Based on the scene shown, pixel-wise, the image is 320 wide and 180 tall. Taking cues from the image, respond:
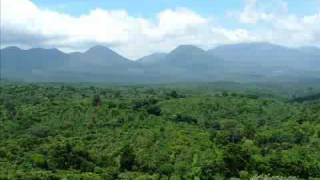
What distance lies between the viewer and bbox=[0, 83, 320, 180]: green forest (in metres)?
58.7

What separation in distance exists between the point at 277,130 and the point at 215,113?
80.4ft

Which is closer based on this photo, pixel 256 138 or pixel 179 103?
pixel 256 138

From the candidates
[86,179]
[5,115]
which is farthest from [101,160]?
[5,115]

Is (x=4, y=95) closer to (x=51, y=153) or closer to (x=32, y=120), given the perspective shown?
(x=32, y=120)

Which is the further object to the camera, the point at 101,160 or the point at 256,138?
the point at 256,138

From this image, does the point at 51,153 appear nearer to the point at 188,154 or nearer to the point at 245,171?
the point at 188,154

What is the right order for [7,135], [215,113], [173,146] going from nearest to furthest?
[173,146]
[7,135]
[215,113]

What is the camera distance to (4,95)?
118 meters

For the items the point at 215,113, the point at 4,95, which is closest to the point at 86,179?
the point at 215,113

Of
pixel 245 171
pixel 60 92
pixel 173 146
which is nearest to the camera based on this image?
pixel 245 171

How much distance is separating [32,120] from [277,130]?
30815 mm

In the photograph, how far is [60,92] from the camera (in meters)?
135

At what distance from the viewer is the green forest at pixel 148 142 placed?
58719mm

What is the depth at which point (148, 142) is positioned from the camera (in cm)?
7094
